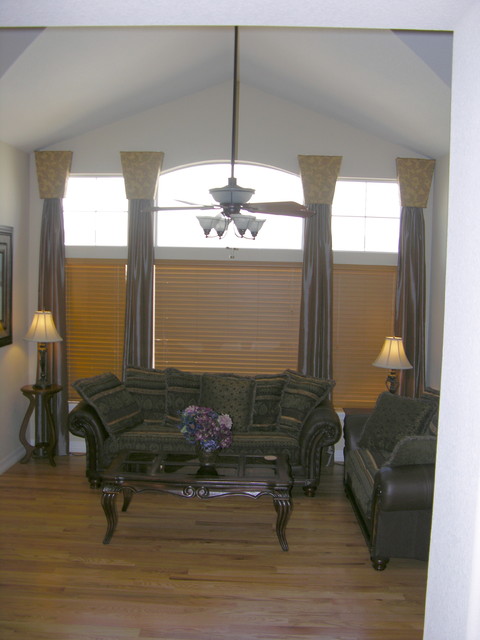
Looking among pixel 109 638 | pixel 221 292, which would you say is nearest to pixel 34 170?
pixel 221 292

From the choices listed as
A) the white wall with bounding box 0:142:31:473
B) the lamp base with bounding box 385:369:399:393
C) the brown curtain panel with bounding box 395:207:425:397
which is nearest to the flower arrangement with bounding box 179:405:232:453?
the lamp base with bounding box 385:369:399:393

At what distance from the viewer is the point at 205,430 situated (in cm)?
489

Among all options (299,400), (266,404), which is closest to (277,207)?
(299,400)

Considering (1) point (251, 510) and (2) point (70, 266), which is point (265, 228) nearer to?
(2) point (70, 266)

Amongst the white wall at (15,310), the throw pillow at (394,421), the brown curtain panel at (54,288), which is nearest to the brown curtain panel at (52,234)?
the brown curtain panel at (54,288)

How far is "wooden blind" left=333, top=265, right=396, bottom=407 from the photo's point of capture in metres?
6.80

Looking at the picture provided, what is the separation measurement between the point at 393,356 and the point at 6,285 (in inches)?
162

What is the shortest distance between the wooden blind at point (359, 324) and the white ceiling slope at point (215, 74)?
153 centimetres

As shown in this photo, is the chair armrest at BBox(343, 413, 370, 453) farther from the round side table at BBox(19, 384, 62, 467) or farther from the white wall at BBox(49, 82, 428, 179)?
the round side table at BBox(19, 384, 62, 467)

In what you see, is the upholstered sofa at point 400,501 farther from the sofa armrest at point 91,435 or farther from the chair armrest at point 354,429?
the sofa armrest at point 91,435

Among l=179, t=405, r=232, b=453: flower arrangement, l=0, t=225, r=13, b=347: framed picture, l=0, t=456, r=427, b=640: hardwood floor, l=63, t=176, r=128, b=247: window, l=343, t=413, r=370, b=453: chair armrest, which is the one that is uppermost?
l=63, t=176, r=128, b=247: window

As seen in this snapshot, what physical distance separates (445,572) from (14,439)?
5.79m

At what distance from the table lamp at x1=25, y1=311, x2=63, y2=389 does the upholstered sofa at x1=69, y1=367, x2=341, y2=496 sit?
71 cm

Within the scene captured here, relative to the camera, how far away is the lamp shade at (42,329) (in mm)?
6242
